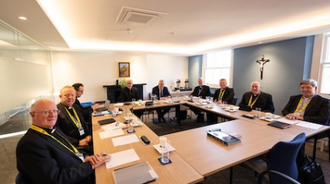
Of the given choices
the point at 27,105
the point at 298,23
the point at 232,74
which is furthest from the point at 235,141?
the point at 232,74

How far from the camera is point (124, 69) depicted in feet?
21.5

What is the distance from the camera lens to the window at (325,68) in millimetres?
3657

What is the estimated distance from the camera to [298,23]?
3.44 m

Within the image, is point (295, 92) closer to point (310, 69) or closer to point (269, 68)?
point (310, 69)

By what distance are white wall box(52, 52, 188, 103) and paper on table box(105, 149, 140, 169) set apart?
5.34 metres

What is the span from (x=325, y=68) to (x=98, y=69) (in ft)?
23.1

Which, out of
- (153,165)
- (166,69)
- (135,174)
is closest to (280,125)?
(153,165)

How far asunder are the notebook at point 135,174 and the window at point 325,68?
4849mm

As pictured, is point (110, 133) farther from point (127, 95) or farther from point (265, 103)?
point (265, 103)

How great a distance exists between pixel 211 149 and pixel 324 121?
7.04ft

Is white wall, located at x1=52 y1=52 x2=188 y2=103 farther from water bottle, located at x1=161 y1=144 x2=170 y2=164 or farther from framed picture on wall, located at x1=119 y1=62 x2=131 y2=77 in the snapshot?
water bottle, located at x1=161 y1=144 x2=170 y2=164

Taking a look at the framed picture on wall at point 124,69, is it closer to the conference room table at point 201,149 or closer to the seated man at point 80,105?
the seated man at point 80,105

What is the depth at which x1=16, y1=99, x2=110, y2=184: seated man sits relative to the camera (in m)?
1.00

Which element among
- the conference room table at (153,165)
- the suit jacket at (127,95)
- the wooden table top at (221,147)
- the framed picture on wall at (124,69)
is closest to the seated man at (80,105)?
the conference room table at (153,165)
